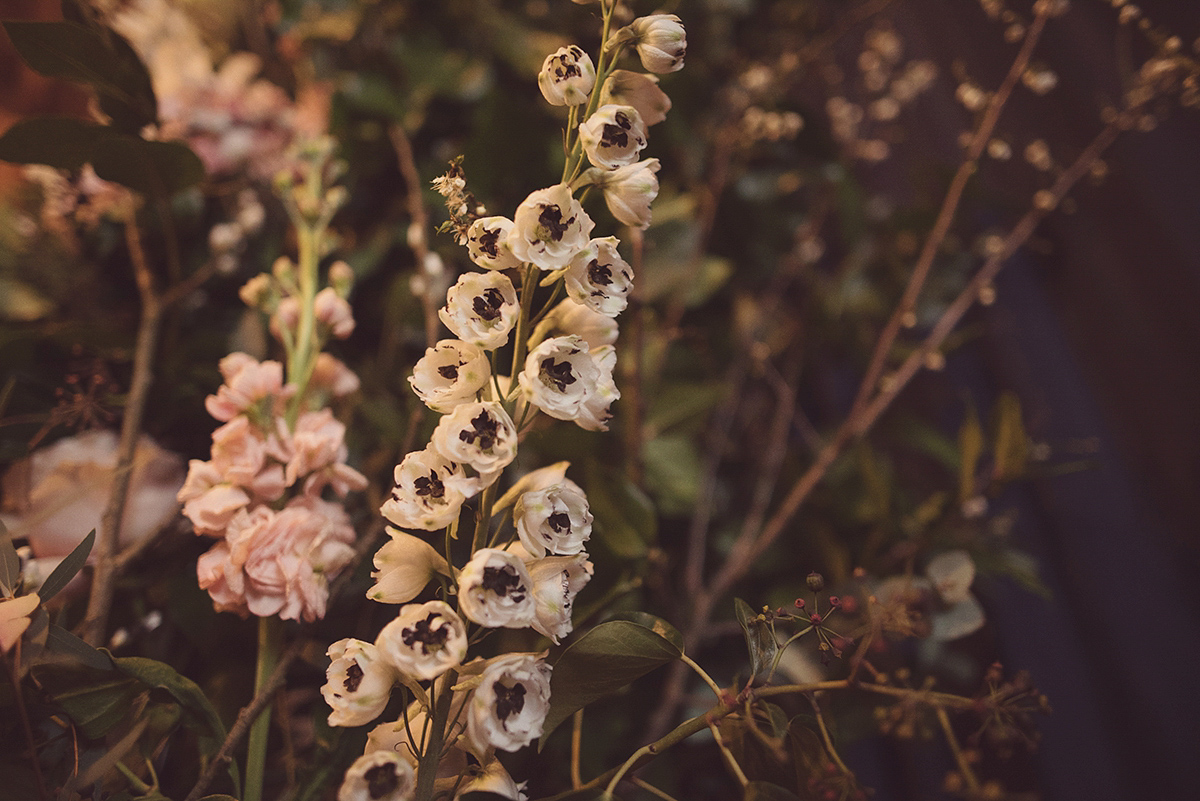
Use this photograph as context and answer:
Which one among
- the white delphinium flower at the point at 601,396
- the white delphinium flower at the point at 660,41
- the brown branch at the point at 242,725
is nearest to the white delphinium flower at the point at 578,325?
the white delphinium flower at the point at 601,396

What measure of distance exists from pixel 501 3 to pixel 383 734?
2.51 feet

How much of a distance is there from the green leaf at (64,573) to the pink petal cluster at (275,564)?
48 mm

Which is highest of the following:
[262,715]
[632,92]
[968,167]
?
[968,167]

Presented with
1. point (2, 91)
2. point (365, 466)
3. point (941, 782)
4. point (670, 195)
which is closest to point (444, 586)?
point (365, 466)

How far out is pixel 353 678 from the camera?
251 millimetres

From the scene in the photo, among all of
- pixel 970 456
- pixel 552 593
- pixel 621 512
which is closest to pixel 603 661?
pixel 552 593

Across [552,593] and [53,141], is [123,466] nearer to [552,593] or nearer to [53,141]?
[53,141]

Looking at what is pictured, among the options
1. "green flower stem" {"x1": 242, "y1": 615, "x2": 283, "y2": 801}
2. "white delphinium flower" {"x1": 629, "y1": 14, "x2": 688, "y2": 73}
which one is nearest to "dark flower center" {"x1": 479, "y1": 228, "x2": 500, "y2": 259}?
"white delphinium flower" {"x1": 629, "y1": 14, "x2": 688, "y2": 73}

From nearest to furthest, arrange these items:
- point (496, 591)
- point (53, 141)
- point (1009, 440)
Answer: point (496, 591) < point (53, 141) < point (1009, 440)

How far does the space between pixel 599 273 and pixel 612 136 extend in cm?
5

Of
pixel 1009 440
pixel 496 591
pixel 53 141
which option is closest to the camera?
pixel 496 591

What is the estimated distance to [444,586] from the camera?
27cm

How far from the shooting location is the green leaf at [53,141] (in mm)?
357

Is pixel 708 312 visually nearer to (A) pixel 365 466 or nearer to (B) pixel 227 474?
(A) pixel 365 466
